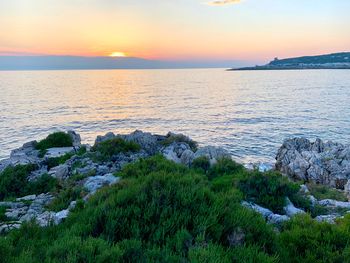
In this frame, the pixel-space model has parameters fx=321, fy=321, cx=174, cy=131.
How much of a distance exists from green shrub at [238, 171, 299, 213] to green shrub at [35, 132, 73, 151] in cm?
1699

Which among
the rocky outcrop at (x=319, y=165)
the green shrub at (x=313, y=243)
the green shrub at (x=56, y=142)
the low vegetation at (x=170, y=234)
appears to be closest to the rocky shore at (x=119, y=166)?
the rocky outcrop at (x=319, y=165)

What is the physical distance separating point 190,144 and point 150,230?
2165 cm

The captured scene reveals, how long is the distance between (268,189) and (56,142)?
59.9 ft

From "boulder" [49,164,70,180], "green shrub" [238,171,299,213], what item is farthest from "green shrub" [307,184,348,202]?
"boulder" [49,164,70,180]

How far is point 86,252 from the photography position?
5039mm

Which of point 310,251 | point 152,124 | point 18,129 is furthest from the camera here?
point 152,124

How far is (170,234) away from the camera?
6086mm

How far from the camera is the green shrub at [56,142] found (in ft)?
81.4

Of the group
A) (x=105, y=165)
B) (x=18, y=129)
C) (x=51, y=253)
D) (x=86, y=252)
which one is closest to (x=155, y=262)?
(x=86, y=252)

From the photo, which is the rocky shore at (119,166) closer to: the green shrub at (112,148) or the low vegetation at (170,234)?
the green shrub at (112,148)

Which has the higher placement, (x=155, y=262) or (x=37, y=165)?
(x=155, y=262)

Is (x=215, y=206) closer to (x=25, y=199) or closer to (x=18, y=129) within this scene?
(x=25, y=199)

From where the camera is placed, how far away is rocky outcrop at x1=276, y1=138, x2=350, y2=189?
2318 centimetres

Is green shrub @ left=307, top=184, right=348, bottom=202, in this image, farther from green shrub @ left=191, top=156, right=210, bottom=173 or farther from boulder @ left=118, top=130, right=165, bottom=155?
boulder @ left=118, top=130, right=165, bottom=155
